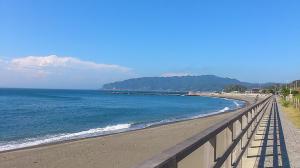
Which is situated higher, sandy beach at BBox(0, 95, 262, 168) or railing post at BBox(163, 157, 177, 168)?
railing post at BBox(163, 157, 177, 168)

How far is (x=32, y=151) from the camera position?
18.5 m

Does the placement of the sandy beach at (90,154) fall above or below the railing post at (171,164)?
below

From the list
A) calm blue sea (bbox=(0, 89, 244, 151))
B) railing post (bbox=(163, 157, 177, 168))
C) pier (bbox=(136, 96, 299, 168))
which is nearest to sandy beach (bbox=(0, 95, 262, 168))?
calm blue sea (bbox=(0, 89, 244, 151))

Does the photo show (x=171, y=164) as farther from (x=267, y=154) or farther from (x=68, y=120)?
(x=68, y=120)

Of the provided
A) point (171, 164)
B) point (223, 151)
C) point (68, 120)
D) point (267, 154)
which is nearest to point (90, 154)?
point (267, 154)

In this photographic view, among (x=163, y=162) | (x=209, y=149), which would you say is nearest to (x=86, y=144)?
(x=209, y=149)

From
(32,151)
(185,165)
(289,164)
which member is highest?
(185,165)

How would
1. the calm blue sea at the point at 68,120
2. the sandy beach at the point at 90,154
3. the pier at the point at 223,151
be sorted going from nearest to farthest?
the pier at the point at 223,151 → the sandy beach at the point at 90,154 → the calm blue sea at the point at 68,120

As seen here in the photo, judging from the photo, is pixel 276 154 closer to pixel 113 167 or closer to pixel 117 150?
pixel 113 167

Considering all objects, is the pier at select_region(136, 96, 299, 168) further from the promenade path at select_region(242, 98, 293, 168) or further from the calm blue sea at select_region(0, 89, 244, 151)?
the calm blue sea at select_region(0, 89, 244, 151)

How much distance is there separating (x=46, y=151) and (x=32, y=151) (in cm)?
68

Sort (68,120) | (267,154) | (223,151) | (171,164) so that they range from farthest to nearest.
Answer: (68,120) < (267,154) < (223,151) < (171,164)

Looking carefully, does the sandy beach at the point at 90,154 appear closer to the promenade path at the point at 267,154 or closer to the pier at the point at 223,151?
the promenade path at the point at 267,154

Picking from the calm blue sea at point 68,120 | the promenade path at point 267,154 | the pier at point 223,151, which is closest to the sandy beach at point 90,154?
the calm blue sea at point 68,120
